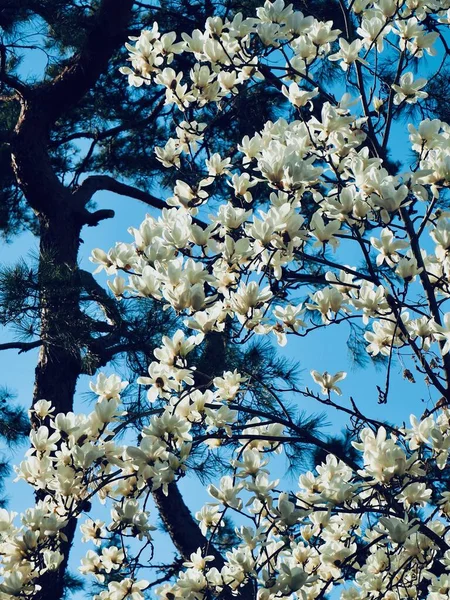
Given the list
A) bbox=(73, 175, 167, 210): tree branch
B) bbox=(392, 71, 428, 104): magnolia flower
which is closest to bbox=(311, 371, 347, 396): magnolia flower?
bbox=(392, 71, 428, 104): magnolia flower

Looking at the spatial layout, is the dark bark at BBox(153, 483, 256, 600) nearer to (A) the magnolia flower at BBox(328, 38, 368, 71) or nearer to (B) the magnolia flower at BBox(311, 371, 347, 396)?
(B) the magnolia flower at BBox(311, 371, 347, 396)

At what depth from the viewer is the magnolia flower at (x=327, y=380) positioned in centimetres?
158

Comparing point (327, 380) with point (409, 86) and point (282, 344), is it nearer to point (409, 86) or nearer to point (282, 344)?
point (282, 344)

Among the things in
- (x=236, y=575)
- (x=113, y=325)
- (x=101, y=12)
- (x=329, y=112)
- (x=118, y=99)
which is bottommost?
(x=236, y=575)

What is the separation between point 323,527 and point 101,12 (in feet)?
8.39

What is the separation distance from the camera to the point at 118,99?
404 centimetres

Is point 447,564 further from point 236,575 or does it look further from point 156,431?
point 156,431

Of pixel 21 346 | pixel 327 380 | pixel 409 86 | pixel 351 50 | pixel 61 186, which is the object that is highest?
pixel 61 186

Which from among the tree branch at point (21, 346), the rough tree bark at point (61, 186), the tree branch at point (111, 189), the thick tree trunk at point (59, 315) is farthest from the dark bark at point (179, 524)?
the tree branch at point (111, 189)

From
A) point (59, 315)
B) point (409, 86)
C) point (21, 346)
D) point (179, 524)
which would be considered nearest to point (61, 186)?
point (21, 346)

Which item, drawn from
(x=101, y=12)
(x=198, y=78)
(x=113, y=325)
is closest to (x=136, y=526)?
(x=198, y=78)

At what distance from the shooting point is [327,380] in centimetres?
158

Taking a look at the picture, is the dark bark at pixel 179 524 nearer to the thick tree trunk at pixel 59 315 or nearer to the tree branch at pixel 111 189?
the thick tree trunk at pixel 59 315

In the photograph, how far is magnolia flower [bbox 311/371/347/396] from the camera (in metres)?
1.58
